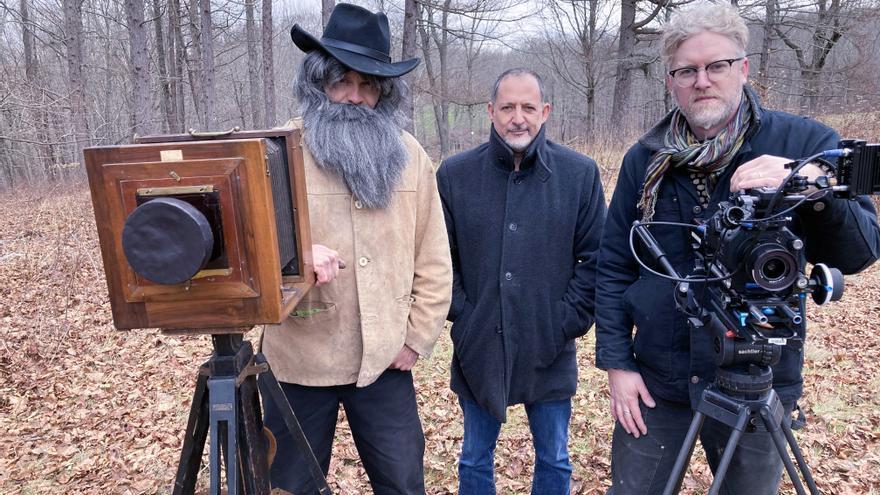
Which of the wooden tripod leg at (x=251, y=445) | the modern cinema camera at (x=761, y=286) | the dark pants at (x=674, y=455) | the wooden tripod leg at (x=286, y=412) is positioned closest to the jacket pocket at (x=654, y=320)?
the dark pants at (x=674, y=455)

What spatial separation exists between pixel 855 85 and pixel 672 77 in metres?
16.7

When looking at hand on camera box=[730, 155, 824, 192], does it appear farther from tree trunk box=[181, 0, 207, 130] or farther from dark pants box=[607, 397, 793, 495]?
tree trunk box=[181, 0, 207, 130]

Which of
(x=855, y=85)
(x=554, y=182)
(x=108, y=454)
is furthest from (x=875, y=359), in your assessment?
(x=855, y=85)

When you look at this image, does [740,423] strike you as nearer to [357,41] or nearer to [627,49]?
[357,41]

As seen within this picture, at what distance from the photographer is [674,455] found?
203 centimetres

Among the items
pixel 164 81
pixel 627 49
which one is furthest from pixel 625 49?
pixel 164 81

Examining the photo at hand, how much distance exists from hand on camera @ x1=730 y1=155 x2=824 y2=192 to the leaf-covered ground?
7.96ft

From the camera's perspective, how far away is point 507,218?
249 centimetres

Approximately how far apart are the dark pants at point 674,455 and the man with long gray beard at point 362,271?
2.71ft

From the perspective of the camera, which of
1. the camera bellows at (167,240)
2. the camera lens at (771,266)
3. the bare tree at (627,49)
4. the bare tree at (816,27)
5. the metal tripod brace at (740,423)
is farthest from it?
the bare tree at (627,49)

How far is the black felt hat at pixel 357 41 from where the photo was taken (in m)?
2.10

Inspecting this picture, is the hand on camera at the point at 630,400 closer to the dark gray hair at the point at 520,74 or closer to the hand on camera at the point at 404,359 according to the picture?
the hand on camera at the point at 404,359

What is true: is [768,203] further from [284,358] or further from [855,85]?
[855,85]

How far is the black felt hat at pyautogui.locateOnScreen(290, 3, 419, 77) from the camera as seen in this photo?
210 centimetres
